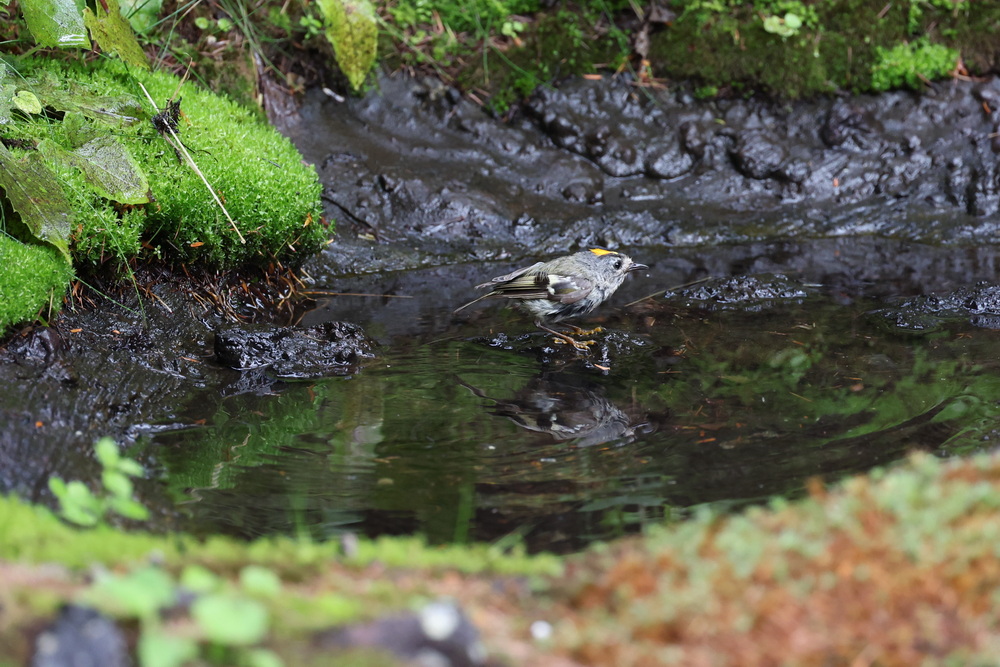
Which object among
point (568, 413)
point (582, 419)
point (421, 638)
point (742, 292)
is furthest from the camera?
point (742, 292)

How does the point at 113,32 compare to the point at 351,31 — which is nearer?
the point at 113,32

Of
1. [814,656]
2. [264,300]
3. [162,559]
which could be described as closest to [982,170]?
[264,300]

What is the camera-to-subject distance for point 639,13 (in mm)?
9023

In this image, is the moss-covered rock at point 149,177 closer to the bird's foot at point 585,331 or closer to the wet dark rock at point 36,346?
the wet dark rock at point 36,346

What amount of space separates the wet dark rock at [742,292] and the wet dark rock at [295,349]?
2681 millimetres

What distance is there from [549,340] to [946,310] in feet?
9.74

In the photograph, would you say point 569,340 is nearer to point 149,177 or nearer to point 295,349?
point 295,349

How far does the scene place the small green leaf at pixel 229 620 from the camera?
1.84m

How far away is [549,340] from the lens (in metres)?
6.16

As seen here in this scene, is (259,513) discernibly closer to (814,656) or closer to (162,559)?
(162,559)

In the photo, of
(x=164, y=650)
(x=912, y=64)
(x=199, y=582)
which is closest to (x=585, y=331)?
(x=199, y=582)

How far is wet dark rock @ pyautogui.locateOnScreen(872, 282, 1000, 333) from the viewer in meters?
5.91

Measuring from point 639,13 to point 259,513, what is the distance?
7337 millimetres

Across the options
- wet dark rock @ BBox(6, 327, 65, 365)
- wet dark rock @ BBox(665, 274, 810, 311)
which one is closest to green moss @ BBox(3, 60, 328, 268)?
wet dark rock @ BBox(6, 327, 65, 365)
